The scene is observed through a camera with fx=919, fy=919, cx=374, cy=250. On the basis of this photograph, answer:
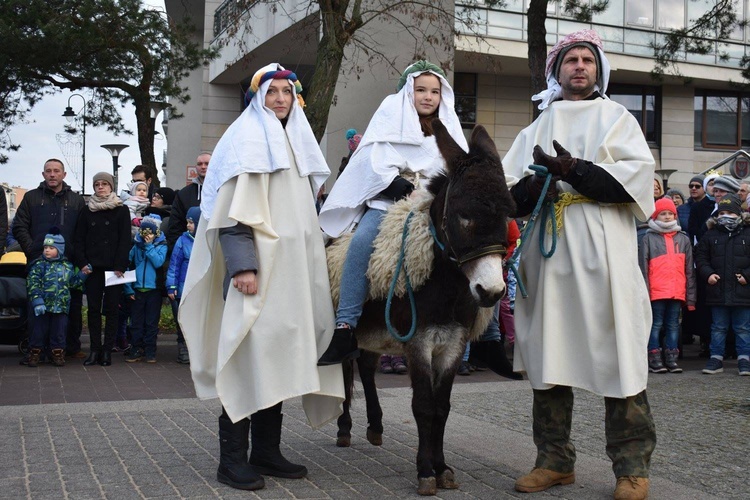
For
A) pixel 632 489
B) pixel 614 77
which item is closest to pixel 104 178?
pixel 632 489

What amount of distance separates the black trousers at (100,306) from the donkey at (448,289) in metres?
6.19

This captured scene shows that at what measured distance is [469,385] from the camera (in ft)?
32.9

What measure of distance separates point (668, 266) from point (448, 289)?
6986 millimetres

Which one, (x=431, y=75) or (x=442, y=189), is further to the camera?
(x=431, y=75)

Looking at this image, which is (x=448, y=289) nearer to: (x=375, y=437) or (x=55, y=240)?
(x=375, y=437)

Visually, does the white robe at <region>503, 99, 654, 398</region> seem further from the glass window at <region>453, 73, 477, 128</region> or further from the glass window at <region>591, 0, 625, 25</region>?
the glass window at <region>591, 0, 625, 25</region>

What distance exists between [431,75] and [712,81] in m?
27.3

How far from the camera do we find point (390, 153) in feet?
19.7

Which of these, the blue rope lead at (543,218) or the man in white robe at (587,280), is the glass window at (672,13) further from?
the blue rope lead at (543,218)

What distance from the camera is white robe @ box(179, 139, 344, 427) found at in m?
5.49

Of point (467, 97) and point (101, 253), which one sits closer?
point (101, 253)

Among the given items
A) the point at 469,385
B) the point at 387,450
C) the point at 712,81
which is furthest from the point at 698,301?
the point at 712,81

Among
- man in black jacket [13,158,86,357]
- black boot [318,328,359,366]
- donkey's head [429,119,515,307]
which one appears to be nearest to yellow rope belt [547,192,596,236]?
donkey's head [429,119,515,307]

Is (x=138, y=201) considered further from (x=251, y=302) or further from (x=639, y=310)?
(x=639, y=310)
